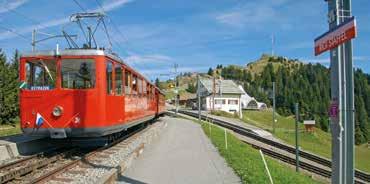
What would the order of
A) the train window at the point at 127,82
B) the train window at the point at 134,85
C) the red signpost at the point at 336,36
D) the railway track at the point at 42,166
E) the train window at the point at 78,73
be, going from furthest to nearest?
the train window at the point at 134,85 → the train window at the point at 127,82 → the train window at the point at 78,73 → the railway track at the point at 42,166 → the red signpost at the point at 336,36

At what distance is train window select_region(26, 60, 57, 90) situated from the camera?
1445 cm

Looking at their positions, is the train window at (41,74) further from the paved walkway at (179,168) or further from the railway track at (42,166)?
the paved walkway at (179,168)

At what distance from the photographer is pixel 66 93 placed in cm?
1427

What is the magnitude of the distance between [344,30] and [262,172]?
22.7ft

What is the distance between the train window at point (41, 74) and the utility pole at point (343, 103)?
1054 centimetres

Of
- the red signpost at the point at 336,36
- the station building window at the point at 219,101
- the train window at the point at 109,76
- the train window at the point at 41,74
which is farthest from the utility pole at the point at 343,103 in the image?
the station building window at the point at 219,101

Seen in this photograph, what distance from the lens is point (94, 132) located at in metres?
14.2

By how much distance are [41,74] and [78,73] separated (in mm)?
1177

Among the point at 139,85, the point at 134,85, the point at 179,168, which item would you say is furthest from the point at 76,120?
the point at 139,85

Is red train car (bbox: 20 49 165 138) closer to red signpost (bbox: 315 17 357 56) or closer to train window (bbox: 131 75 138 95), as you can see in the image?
train window (bbox: 131 75 138 95)

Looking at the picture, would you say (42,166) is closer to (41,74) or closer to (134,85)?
(41,74)

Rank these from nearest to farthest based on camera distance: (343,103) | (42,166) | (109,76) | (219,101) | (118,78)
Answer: (343,103) < (42,166) < (109,76) < (118,78) < (219,101)

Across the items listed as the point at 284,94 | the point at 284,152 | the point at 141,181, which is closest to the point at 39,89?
the point at 141,181

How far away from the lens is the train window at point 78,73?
47.1 feet
